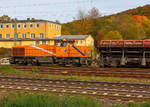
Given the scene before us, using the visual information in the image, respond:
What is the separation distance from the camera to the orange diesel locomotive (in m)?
22.7

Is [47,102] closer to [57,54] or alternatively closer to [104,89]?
[104,89]

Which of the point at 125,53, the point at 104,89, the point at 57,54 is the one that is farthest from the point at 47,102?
the point at 57,54

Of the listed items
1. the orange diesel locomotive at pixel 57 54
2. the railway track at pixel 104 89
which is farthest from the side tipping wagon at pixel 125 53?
the railway track at pixel 104 89

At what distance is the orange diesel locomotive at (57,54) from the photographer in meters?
22.7

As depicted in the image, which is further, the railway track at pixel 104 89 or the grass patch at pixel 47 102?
the railway track at pixel 104 89

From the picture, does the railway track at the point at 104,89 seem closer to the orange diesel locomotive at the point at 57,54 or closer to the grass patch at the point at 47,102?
the grass patch at the point at 47,102

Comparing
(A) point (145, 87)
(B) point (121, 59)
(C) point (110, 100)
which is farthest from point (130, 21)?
(C) point (110, 100)

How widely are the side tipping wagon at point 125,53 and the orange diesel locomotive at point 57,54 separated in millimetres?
1869

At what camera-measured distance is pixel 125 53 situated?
21.5 meters

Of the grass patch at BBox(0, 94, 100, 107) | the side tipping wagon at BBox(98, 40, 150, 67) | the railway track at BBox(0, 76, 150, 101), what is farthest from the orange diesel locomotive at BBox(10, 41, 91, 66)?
the grass patch at BBox(0, 94, 100, 107)

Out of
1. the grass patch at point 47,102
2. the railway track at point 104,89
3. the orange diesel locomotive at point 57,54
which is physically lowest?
the railway track at point 104,89

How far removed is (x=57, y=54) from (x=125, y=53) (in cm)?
723

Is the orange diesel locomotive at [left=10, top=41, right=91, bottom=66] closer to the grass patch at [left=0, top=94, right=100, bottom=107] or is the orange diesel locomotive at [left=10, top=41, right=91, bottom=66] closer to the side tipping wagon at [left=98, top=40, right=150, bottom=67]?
the side tipping wagon at [left=98, top=40, right=150, bottom=67]

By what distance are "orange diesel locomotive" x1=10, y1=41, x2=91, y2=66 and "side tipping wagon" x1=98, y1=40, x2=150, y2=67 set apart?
187 centimetres
